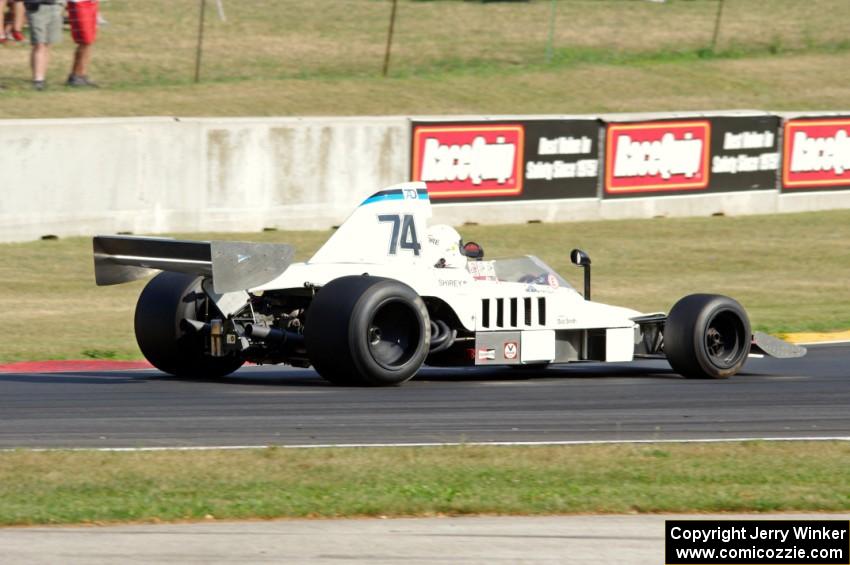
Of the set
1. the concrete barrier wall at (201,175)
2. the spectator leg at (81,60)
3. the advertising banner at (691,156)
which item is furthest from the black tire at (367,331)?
the spectator leg at (81,60)

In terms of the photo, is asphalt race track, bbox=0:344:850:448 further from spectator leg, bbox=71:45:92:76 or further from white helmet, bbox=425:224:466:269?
spectator leg, bbox=71:45:92:76

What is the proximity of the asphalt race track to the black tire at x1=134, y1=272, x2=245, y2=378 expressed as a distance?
0.60 feet

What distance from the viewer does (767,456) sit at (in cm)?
1006

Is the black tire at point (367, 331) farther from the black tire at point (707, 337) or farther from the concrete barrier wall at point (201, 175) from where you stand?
the concrete barrier wall at point (201, 175)

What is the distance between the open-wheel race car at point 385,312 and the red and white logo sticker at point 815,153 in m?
13.1

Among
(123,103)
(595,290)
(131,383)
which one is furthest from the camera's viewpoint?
(123,103)

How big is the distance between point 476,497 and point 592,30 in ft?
95.8

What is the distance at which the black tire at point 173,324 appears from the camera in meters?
13.0

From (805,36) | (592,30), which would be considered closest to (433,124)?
(592,30)

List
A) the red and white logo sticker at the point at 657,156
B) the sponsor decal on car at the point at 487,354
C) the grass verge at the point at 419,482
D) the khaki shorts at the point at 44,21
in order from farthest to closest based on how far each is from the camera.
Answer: the red and white logo sticker at the point at 657,156 < the khaki shorts at the point at 44,21 < the sponsor decal on car at the point at 487,354 < the grass verge at the point at 419,482

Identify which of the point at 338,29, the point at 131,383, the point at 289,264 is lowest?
the point at 131,383

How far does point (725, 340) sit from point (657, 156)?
11.8m

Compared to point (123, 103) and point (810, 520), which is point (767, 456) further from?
point (123, 103)

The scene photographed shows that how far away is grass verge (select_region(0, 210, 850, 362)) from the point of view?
17.4 m
